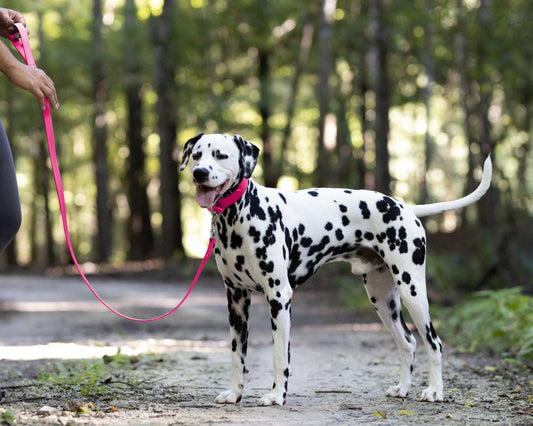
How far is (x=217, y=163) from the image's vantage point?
5.16 metres

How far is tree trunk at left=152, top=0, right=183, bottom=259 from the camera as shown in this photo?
80.4 feet

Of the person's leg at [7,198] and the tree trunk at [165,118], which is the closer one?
the person's leg at [7,198]

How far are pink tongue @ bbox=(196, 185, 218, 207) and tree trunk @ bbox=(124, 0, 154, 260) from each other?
74.4ft

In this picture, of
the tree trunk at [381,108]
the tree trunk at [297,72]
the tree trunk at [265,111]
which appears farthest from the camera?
the tree trunk at [297,72]

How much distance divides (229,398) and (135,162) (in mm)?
22947

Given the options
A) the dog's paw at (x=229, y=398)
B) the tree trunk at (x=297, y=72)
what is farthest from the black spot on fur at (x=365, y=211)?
the tree trunk at (x=297, y=72)

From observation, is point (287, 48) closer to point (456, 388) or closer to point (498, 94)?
point (498, 94)

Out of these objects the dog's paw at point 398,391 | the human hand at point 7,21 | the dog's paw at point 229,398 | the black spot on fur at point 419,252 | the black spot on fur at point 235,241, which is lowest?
the dog's paw at point 398,391

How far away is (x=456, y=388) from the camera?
637cm

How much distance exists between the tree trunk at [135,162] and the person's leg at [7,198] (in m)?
22.7

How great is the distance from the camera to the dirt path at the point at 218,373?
16.5 feet

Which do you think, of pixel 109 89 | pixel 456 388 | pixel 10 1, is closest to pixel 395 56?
pixel 109 89

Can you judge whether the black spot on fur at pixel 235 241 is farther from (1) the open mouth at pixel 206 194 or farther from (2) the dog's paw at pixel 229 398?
(2) the dog's paw at pixel 229 398

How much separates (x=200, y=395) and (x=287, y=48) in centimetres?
2639
